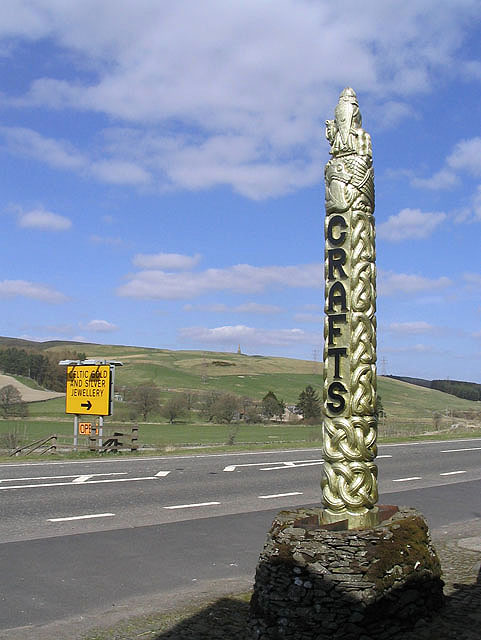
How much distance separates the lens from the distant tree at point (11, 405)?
64312mm

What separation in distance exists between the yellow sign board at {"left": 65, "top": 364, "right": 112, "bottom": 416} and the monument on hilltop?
20118 mm

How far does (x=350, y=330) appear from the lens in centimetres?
583

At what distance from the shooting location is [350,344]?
228 inches

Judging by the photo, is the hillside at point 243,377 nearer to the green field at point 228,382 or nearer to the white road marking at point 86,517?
the green field at point 228,382

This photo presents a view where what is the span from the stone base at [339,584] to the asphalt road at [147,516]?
2264mm

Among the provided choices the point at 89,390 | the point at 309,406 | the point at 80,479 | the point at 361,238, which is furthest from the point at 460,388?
the point at 361,238

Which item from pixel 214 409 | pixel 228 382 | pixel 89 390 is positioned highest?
pixel 228 382

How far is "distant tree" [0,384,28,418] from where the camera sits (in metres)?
64.3

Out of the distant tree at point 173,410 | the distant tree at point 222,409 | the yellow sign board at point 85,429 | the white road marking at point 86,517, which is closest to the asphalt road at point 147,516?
the white road marking at point 86,517

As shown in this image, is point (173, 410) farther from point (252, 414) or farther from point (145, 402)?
point (252, 414)

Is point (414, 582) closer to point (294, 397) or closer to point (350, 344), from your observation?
point (350, 344)

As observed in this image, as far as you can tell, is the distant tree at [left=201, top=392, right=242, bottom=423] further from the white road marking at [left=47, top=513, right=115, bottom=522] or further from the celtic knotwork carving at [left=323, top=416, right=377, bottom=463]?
the celtic knotwork carving at [left=323, top=416, right=377, bottom=463]

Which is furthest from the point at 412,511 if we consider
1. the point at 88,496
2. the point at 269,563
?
the point at 88,496

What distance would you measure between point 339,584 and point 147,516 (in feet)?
22.7
